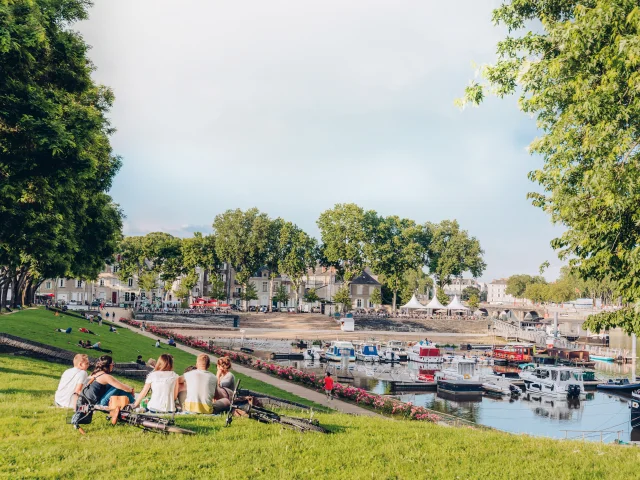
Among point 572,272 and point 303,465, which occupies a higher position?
point 572,272

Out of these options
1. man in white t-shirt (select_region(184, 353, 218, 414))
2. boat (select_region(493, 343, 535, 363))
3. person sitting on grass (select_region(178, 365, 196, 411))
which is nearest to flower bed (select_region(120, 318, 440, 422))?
man in white t-shirt (select_region(184, 353, 218, 414))

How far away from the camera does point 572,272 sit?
11.5 m

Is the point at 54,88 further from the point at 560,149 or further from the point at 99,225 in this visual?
the point at 560,149

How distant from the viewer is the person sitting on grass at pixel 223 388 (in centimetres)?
1084

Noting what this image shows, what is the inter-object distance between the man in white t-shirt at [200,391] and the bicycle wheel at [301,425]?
152cm

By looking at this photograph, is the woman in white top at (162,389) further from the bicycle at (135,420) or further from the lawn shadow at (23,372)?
the lawn shadow at (23,372)

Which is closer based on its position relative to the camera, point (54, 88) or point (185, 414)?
point (185, 414)

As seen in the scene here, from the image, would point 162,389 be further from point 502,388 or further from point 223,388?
point 502,388

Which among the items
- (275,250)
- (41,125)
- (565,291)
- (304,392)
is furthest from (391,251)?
(41,125)

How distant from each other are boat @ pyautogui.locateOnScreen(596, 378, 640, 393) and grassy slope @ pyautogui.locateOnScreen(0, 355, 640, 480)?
124 ft

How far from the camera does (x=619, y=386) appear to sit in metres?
43.4

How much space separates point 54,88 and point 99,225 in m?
16.8

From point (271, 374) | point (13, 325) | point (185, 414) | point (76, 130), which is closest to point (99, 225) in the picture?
point (13, 325)

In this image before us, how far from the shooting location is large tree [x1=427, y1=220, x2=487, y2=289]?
3944 inches
